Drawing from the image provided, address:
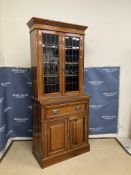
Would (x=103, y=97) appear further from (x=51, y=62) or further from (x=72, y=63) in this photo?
(x=51, y=62)

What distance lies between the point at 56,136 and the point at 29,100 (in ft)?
3.06

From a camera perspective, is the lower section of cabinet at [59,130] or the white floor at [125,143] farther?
the white floor at [125,143]

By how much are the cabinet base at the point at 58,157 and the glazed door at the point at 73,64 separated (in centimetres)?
90

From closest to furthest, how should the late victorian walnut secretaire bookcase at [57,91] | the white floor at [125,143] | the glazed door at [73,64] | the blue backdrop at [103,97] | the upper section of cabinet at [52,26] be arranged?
1. the upper section of cabinet at [52,26]
2. the late victorian walnut secretaire bookcase at [57,91]
3. the glazed door at [73,64]
4. the white floor at [125,143]
5. the blue backdrop at [103,97]

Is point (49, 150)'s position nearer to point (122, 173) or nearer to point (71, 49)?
point (122, 173)

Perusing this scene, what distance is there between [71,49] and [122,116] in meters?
1.72

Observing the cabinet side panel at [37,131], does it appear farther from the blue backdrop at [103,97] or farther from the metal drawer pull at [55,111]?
the blue backdrop at [103,97]

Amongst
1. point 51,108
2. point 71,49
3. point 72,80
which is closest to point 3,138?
point 51,108

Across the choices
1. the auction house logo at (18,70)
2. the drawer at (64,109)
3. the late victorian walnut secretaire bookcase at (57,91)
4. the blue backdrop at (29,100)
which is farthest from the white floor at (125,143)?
the auction house logo at (18,70)

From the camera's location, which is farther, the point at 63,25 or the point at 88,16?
the point at 88,16

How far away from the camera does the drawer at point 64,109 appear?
2.27 m

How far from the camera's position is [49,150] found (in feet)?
7.72

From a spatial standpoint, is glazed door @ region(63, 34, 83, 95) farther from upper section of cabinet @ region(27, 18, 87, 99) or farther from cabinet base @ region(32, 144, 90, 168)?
cabinet base @ region(32, 144, 90, 168)

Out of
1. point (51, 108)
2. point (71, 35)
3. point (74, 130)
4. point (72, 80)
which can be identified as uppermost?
point (71, 35)
